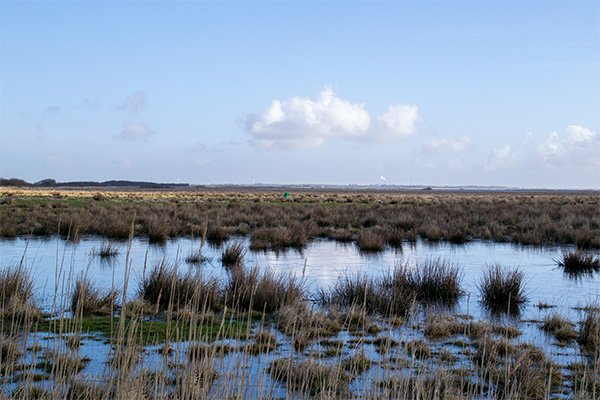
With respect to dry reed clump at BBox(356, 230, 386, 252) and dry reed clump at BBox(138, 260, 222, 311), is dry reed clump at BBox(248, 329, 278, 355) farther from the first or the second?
dry reed clump at BBox(356, 230, 386, 252)

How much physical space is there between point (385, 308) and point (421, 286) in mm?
1758

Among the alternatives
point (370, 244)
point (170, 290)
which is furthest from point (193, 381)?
point (370, 244)

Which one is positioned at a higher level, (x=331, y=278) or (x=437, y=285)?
(x=437, y=285)

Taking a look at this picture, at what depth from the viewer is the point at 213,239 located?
21734 mm

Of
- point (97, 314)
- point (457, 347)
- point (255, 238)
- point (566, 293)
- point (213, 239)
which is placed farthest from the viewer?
point (213, 239)

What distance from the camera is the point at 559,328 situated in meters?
7.84

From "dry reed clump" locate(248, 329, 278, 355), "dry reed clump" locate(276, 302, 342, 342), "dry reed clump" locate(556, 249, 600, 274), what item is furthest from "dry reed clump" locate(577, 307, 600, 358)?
"dry reed clump" locate(556, 249, 600, 274)

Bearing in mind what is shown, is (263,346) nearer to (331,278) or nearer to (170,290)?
(170,290)

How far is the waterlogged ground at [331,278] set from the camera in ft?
18.4

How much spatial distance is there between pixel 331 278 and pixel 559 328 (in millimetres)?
5507

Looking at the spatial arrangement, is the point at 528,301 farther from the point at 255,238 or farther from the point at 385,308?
the point at 255,238

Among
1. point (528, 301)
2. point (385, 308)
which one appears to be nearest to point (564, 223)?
point (528, 301)

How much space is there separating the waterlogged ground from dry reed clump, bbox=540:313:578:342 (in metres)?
0.14

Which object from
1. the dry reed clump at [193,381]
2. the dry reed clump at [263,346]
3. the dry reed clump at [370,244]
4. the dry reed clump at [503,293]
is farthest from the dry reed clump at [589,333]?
the dry reed clump at [370,244]
